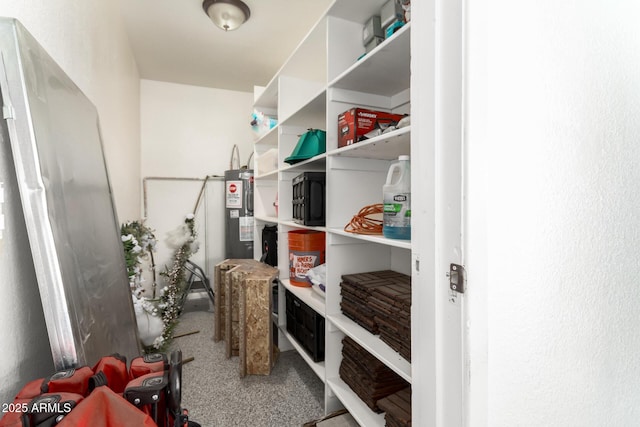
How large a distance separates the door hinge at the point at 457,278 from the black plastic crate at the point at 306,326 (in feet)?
4.46

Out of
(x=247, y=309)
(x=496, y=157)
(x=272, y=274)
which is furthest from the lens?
(x=272, y=274)

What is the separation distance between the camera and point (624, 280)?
0.84 m

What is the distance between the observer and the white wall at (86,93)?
834mm

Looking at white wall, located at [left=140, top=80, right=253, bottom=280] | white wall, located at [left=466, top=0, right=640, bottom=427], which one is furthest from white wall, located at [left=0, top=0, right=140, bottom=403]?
white wall, located at [left=466, top=0, right=640, bottom=427]

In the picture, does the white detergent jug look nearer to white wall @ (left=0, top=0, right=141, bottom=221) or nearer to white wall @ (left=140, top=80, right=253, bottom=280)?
white wall @ (left=0, top=0, right=141, bottom=221)

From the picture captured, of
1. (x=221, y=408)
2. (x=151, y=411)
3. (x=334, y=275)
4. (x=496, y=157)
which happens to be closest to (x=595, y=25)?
(x=496, y=157)

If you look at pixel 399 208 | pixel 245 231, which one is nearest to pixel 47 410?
pixel 399 208

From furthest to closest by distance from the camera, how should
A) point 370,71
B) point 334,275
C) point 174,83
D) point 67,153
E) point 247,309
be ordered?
1. point 174,83
2. point 247,309
3. point 334,275
4. point 370,71
5. point 67,153

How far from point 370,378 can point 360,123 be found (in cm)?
124

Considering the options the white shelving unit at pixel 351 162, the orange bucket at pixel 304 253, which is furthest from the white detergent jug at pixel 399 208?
the orange bucket at pixel 304 253

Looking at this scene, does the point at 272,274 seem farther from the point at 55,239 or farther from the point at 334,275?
the point at 55,239

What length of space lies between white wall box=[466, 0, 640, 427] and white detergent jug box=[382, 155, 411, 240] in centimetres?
48

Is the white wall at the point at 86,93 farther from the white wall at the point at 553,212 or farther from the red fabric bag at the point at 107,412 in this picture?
the white wall at the point at 553,212

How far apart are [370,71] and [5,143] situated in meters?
1.36
